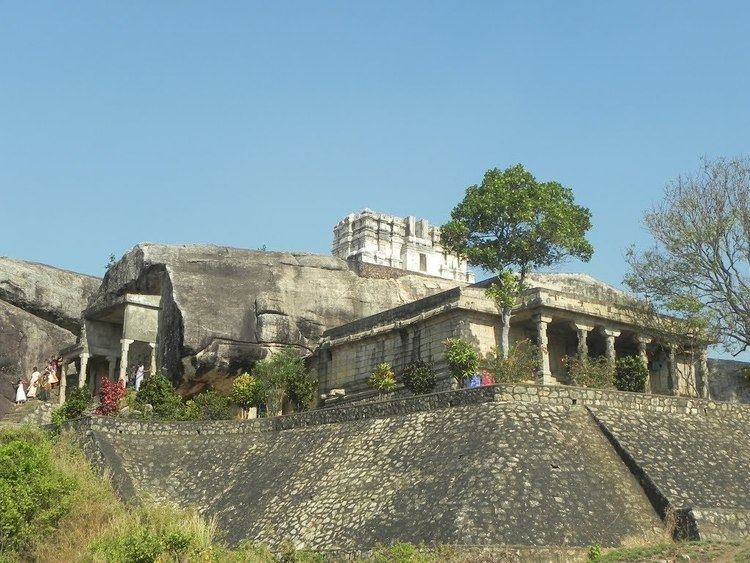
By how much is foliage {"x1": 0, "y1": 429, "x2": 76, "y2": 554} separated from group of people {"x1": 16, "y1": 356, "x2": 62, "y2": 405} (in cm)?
1259

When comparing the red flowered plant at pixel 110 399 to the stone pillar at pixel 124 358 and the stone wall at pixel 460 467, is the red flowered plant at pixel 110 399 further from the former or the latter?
the stone pillar at pixel 124 358

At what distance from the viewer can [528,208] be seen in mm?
32062

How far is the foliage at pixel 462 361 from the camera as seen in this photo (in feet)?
87.1

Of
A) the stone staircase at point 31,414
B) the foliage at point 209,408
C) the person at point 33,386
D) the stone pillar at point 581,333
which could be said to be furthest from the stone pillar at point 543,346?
the person at point 33,386

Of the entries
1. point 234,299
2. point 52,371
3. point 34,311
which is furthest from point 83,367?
point 234,299

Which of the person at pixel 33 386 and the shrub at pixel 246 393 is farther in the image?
the person at pixel 33 386

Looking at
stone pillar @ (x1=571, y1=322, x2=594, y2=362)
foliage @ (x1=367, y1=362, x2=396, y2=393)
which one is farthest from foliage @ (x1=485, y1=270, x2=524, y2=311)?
foliage @ (x1=367, y1=362, x2=396, y2=393)

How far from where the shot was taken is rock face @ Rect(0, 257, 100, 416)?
37656mm

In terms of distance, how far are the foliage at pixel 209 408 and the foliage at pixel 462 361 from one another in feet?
21.8

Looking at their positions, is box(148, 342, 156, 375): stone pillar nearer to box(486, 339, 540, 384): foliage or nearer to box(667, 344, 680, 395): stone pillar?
box(486, 339, 540, 384): foliage

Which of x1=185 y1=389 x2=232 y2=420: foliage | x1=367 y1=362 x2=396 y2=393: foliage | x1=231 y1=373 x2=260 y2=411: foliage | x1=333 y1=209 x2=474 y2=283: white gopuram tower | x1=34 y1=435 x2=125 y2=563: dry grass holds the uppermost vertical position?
x1=333 y1=209 x2=474 y2=283: white gopuram tower

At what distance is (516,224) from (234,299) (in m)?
9.51

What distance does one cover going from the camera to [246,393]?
30.0 m

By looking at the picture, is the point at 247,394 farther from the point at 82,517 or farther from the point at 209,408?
the point at 82,517
